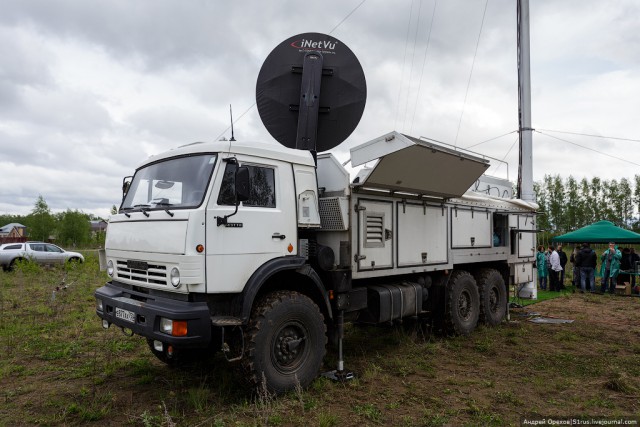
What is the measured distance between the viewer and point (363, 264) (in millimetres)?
5840

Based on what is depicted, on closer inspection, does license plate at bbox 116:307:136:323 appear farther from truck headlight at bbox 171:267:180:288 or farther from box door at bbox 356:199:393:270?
box door at bbox 356:199:393:270

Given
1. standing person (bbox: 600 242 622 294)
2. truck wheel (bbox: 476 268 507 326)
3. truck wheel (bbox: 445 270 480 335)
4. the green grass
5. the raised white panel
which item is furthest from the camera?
standing person (bbox: 600 242 622 294)

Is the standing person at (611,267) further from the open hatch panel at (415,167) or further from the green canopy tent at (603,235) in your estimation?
the open hatch panel at (415,167)

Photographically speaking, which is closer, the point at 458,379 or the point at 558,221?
the point at 458,379

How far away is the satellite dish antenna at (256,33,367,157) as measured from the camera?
22.4 feet

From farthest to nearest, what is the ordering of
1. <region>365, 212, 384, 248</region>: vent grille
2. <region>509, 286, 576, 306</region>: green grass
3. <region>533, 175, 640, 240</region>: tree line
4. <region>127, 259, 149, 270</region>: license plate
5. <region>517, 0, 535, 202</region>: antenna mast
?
<region>533, 175, 640, 240</region>: tree line < <region>517, 0, 535, 202</region>: antenna mast < <region>509, 286, 576, 306</region>: green grass < <region>365, 212, 384, 248</region>: vent grille < <region>127, 259, 149, 270</region>: license plate

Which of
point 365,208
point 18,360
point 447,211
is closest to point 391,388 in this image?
point 365,208

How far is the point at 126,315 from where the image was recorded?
462 cm

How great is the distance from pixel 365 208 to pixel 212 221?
2187 mm

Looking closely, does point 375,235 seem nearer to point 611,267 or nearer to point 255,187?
point 255,187

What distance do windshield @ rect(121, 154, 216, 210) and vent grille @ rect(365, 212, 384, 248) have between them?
88.9 inches

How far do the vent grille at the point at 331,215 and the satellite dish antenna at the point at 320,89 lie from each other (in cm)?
151

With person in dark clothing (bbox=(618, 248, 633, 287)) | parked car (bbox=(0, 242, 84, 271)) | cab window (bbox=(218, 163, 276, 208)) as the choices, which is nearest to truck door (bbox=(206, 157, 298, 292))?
cab window (bbox=(218, 163, 276, 208))

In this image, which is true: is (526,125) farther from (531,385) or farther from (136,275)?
(136,275)
